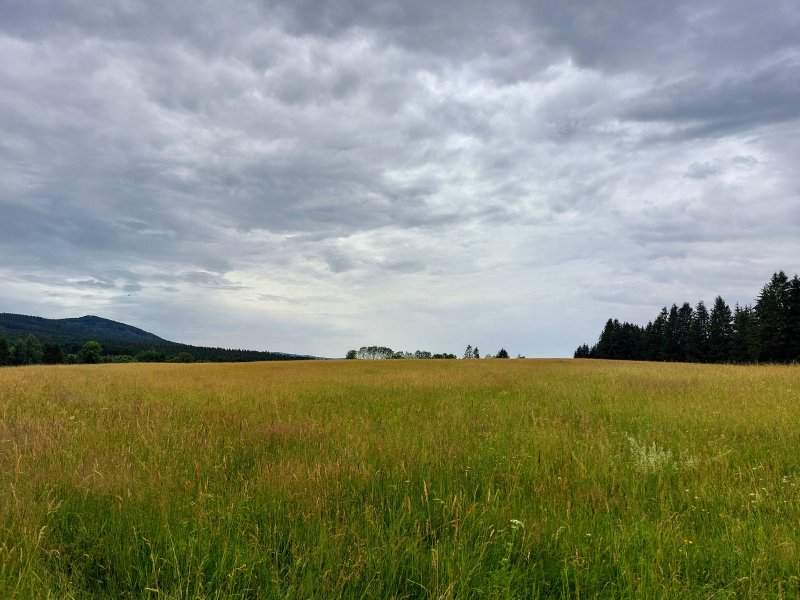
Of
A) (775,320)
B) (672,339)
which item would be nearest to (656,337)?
(672,339)

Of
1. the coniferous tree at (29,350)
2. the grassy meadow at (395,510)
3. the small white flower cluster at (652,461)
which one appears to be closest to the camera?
the grassy meadow at (395,510)

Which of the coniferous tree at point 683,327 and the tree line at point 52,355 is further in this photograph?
the tree line at point 52,355

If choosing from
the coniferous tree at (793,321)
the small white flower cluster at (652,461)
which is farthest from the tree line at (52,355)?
the coniferous tree at (793,321)

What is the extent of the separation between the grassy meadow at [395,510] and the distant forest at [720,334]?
35.5 meters

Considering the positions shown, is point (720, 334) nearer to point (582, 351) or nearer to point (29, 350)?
point (582, 351)

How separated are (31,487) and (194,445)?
65.7 inches

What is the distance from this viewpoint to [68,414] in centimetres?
739

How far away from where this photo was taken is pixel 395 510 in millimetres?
3389

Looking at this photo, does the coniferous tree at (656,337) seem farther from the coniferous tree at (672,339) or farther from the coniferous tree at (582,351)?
the coniferous tree at (582,351)

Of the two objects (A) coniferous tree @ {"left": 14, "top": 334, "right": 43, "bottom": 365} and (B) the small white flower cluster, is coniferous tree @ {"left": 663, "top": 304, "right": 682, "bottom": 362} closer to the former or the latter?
(B) the small white flower cluster

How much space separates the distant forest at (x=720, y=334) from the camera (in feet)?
157

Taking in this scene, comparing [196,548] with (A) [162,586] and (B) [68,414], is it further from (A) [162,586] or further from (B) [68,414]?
(B) [68,414]

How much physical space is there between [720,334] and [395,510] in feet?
255

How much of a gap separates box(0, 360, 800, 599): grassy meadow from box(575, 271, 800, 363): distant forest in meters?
35.5
